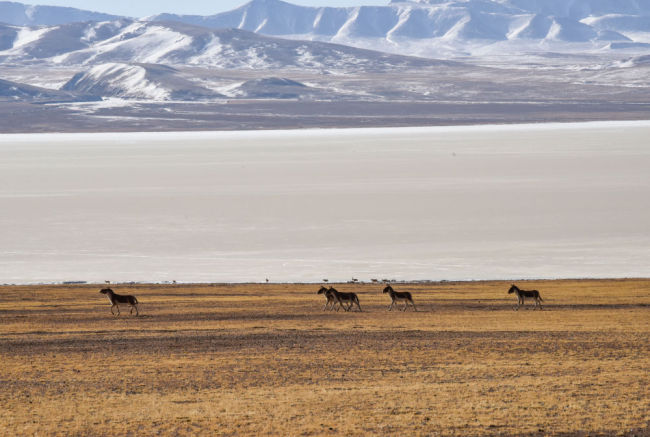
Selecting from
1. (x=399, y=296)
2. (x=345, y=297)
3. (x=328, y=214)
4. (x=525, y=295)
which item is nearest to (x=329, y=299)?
(x=345, y=297)

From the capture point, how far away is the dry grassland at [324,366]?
13.1 m

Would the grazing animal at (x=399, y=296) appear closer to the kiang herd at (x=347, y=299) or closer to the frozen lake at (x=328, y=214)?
the kiang herd at (x=347, y=299)

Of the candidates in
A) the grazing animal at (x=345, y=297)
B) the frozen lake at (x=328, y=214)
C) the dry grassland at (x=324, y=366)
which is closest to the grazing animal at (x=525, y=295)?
the dry grassland at (x=324, y=366)

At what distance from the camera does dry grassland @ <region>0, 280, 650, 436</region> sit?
13078 mm

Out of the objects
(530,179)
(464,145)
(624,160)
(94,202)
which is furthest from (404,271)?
(464,145)

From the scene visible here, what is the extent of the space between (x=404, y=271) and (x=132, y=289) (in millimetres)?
8966

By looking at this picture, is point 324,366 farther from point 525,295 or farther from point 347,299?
point 525,295

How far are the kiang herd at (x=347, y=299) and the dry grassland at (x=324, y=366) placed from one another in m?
0.35

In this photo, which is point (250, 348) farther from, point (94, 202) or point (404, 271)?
point (94, 202)

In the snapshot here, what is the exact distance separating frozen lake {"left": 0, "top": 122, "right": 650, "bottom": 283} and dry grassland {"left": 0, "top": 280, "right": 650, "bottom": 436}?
6.95 meters

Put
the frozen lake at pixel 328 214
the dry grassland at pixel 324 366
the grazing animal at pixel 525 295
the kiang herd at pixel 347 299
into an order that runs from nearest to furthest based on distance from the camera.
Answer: the dry grassland at pixel 324 366, the kiang herd at pixel 347 299, the grazing animal at pixel 525 295, the frozen lake at pixel 328 214

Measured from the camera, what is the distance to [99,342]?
66.1 feet

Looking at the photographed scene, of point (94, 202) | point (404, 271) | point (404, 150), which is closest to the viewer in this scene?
point (404, 271)

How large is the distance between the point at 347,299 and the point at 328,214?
79.8ft
